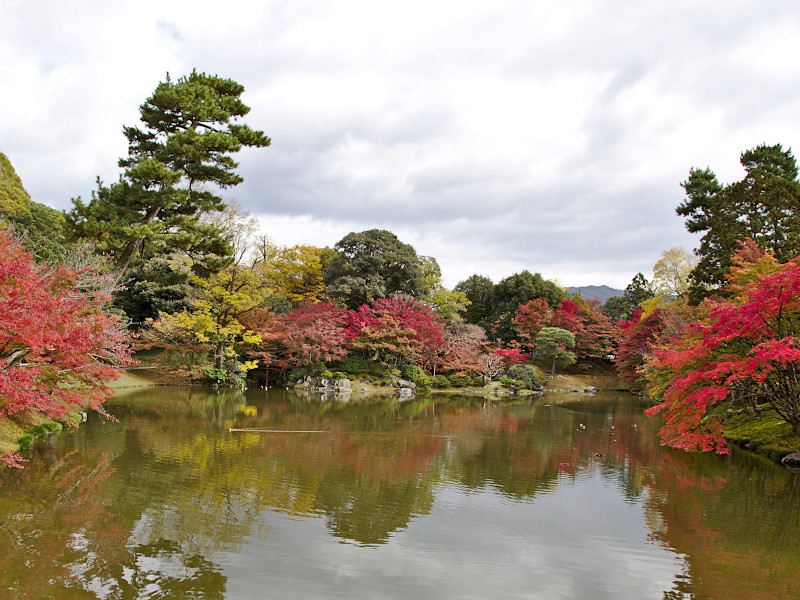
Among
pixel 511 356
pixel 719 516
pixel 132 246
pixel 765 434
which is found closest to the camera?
pixel 719 516

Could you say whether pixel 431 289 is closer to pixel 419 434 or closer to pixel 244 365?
pixel 244 365

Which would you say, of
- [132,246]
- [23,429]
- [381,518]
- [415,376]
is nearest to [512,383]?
[415,376]

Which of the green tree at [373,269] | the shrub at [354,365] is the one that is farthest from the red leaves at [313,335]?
the green tree at [373,269]

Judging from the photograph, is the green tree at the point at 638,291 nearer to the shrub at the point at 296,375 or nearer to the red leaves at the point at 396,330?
the red leaves at the point at 396,330

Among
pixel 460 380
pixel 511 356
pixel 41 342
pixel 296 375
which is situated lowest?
pixel 296 375

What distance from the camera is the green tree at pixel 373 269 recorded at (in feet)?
84.9

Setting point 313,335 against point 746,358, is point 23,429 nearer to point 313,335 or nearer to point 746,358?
point 746,358

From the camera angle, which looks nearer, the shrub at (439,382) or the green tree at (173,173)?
the green tree at (173,173)

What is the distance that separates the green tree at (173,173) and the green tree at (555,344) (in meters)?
21.3

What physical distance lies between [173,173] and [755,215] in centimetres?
1861

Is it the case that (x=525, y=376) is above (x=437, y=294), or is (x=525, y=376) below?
below

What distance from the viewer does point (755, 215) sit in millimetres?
16594

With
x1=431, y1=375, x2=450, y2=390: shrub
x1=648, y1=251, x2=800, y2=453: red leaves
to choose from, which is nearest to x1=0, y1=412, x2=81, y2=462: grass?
x1=648, y1=251, x2=800, y2=453: red leaves

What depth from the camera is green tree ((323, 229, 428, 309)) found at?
25.9 metres
